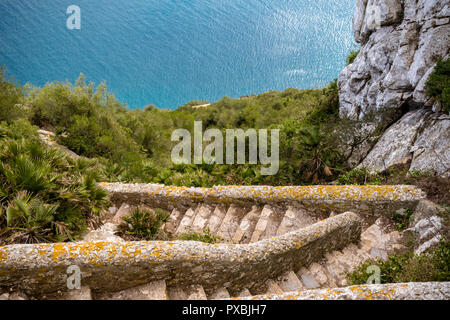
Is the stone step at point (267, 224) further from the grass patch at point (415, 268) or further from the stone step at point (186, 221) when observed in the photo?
the grass patch at point (415, 268)

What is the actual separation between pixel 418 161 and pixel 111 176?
9472 mm

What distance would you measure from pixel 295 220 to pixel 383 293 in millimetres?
3346

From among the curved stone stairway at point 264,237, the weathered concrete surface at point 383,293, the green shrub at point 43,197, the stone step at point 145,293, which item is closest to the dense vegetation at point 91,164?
the green shrub at point 43,197

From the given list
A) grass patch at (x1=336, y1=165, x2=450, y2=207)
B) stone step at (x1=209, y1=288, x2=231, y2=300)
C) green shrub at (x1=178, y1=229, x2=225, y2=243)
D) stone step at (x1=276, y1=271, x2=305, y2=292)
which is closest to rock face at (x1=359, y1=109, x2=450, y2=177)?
grass patch at (x1=336, y1=165, x2=450, y2=207)

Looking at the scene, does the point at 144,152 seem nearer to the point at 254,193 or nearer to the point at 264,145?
the point at 264,145

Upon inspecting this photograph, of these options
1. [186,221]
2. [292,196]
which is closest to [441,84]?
[292,196]

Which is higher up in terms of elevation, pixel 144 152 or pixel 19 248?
pixel 144 152

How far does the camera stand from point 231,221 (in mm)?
6668

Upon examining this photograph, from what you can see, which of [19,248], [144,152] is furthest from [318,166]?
[144,152]

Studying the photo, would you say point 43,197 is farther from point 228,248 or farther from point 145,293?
point 228,248

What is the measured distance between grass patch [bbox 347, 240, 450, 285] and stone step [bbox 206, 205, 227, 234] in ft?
10.1

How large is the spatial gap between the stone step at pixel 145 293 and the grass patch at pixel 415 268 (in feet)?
10.0

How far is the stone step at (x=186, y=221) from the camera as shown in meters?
6.38
